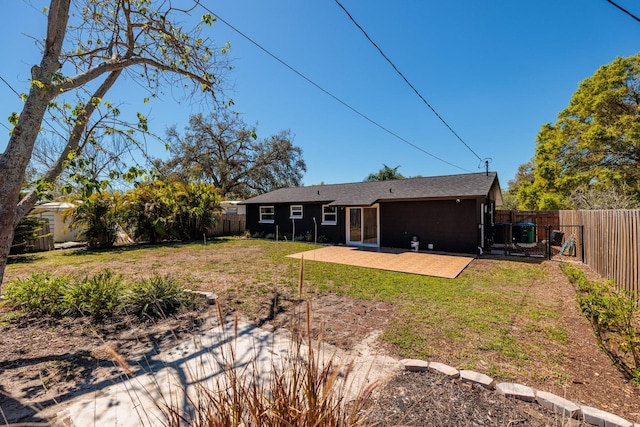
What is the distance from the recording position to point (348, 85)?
10.2 metres

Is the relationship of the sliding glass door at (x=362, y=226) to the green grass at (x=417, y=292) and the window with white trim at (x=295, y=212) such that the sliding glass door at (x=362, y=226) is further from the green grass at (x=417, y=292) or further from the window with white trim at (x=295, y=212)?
the green grass at (x=417, y=292)

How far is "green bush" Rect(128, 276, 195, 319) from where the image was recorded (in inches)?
180

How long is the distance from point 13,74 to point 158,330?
465cm

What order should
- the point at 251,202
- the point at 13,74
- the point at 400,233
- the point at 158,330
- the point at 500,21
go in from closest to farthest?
the point at 158,330
the point at 13,74
the point at 500,21
the point at 400,233
the point at 251,202

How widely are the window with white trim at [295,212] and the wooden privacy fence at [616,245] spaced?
1227 centimetres

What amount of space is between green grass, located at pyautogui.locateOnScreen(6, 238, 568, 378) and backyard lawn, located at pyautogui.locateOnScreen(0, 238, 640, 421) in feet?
0.08

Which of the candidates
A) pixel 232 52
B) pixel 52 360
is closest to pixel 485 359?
pixel 52 360

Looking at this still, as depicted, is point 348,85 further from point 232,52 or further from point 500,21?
point 232,52

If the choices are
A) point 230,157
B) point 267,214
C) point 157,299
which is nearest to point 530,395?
point 157,299

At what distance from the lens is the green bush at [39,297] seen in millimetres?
4422

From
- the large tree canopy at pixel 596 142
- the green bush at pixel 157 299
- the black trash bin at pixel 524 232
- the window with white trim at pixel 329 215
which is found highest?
the large tree canopy at pixel 596 142

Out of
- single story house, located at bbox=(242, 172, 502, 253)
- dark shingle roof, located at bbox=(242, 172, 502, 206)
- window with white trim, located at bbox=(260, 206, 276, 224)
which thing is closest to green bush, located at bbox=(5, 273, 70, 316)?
single story house, located at bbox=(242, 172, 502, 253)

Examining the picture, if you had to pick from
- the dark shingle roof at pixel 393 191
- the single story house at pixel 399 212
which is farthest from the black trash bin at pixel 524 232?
the dark shingle roof at pixel 393 191

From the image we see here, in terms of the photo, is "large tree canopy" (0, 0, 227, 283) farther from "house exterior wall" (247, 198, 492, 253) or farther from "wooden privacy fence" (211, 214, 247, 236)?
"wooden privacy fence" (211, 214, 247, 236)
